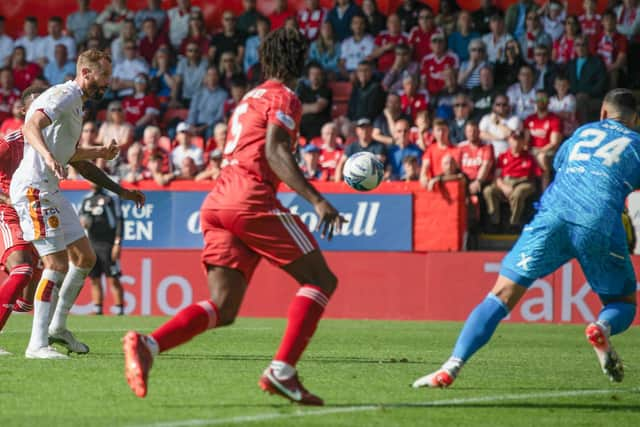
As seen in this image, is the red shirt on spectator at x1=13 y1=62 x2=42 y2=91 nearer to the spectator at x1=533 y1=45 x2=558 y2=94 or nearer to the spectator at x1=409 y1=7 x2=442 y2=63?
the spectator at x1=409 y1=7 x2=442 y2=63

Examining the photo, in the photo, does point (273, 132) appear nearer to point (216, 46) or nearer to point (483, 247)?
point (483, 247)

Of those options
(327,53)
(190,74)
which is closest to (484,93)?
(327,53)

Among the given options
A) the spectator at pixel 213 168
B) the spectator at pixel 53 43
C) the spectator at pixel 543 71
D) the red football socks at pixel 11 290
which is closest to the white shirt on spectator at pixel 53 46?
the spectator at pixel 53 43

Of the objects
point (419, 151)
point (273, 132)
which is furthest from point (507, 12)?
point (273, 132)

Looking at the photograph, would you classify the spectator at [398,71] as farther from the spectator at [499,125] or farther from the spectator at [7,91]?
the spectator at [7,91]

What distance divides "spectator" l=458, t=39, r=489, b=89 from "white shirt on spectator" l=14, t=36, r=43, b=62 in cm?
856

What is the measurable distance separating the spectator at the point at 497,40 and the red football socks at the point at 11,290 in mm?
12164

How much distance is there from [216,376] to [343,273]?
9.30 metres

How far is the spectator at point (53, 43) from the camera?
2342 centimetres

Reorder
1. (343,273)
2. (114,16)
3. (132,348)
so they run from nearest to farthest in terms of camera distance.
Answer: (132,348) < (343,273) < (114,16)

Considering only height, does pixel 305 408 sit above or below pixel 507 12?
below

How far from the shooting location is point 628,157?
8375 mm

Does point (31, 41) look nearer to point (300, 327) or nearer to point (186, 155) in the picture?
point (186, 155)

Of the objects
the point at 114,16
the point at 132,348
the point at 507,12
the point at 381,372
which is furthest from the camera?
the point at 114,16
